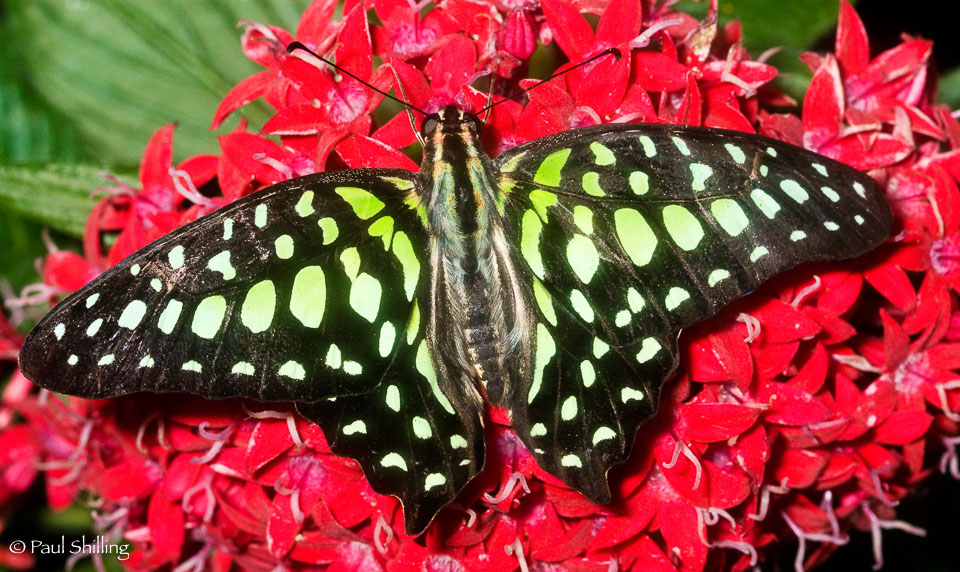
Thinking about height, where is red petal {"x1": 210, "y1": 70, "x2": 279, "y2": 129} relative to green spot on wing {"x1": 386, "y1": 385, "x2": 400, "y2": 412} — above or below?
above

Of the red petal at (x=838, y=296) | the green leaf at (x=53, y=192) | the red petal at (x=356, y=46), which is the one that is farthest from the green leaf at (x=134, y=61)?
the red petal at (x=838, y=296)

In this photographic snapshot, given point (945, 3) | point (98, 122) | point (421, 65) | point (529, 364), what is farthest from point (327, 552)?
point (945, 3)

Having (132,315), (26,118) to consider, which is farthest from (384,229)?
(26,118)

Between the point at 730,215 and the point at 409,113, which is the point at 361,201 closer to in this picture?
the point at 409,113

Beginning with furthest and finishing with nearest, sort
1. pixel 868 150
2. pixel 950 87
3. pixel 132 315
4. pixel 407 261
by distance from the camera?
1. pixel 950 87
2. pixel 868 150
3. pixel 407 261
4. pixel 132 315

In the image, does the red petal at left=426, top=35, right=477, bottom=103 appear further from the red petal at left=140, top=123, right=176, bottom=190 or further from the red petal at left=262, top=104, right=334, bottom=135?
the red petal at left=140, top=123, right=176, bottom=190

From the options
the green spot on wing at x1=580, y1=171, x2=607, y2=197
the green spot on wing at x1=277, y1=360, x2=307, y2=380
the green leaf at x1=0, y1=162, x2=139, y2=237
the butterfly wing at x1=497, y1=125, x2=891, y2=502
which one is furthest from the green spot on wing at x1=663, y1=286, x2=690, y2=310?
the green leaf at x1=0, y1=162, x2=139, y2=237

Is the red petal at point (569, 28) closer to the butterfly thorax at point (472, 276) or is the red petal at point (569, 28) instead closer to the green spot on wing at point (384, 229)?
the butterfly thorax at point (472, 276)

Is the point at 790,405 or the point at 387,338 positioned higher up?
the point at 387,338
